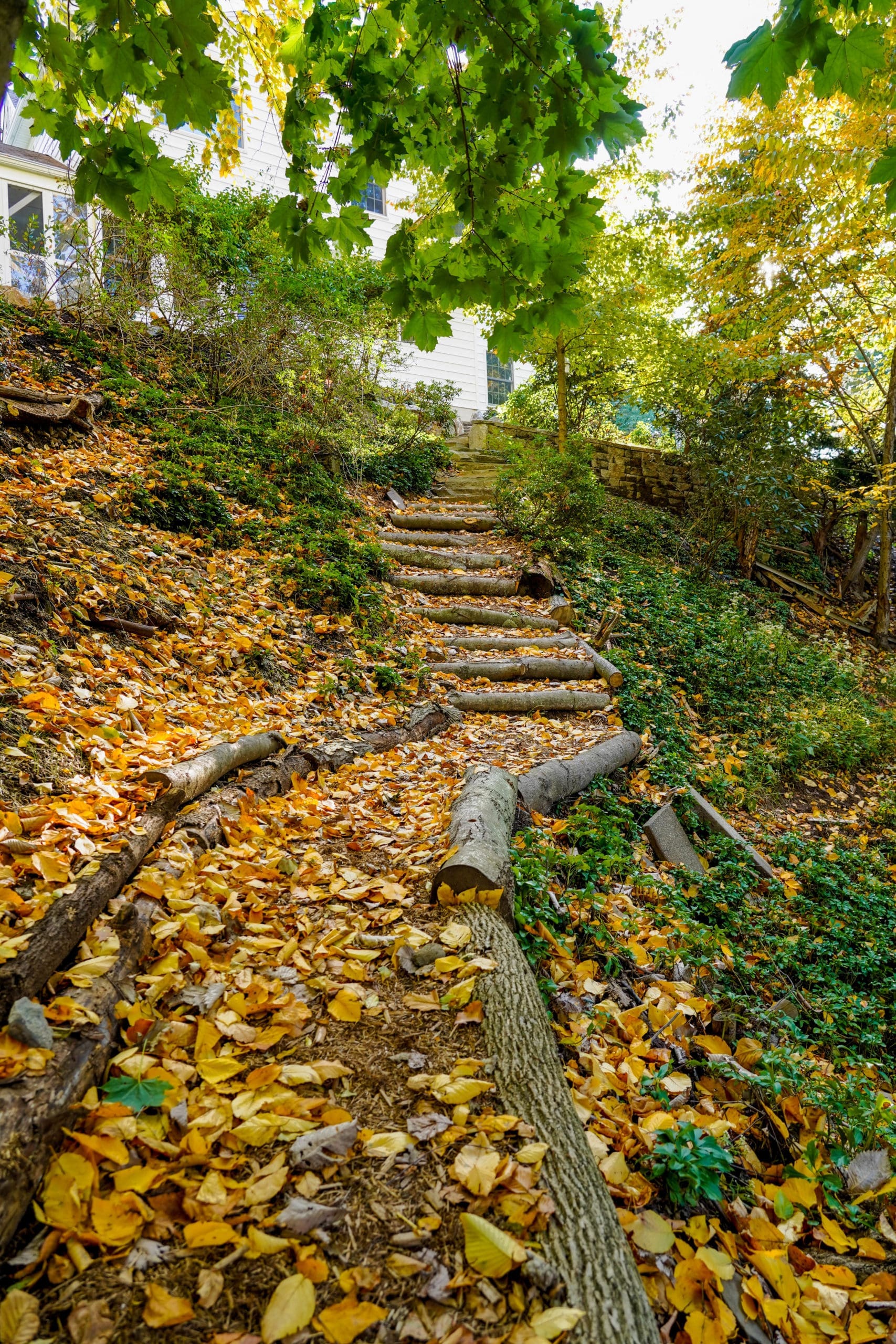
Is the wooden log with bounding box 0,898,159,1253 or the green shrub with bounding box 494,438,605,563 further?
the green shrub with bounding box 494,438,605,563

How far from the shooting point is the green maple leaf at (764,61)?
1.58m

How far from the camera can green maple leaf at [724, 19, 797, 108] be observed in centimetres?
158

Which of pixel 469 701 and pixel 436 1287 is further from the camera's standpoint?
pixel 469 701

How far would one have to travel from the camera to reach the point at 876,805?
199 inches

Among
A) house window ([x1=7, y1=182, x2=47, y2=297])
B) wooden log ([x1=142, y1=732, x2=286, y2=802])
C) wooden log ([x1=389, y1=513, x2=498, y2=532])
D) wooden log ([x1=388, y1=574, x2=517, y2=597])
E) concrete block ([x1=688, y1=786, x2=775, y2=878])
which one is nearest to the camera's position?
wooden log ([x1=142, y1=732, x2=286, y2=802])

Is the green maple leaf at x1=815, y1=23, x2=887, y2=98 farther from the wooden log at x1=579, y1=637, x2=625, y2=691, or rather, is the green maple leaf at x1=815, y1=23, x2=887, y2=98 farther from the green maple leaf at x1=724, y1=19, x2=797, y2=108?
the wooden log at x1=579, y1=637, x2=625, y2=691

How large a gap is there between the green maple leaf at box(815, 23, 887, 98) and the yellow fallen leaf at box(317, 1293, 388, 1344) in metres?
2.75

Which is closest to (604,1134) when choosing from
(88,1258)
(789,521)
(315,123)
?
(88,1258)

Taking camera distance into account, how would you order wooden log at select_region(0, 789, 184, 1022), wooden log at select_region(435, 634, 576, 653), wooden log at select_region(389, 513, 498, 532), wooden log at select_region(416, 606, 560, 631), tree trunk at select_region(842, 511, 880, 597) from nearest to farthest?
wooden log at select_region(0, 789, 184, 1022)
wooden log at select_region(435, 634, 576, 653)
wooden log at select_region(416, 606, 560, 631)
wooden log at select_region(389, 513, 498, 532)
tree trunk at select_region(842, 511, 880, 597)

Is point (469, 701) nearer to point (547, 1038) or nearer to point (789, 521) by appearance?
point (547, 1038)

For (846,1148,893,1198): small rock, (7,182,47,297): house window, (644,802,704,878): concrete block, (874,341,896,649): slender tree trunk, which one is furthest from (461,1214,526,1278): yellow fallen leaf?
(874,341,896,649): slender tree trunk

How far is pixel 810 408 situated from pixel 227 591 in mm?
9035

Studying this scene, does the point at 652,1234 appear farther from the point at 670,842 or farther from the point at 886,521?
the point at 886,521

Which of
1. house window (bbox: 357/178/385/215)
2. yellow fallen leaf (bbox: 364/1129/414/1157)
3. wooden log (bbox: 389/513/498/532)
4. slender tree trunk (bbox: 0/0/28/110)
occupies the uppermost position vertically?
house window (bbox: 357/178/385/215)
